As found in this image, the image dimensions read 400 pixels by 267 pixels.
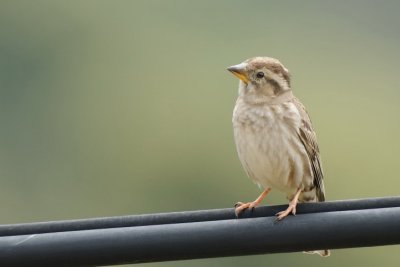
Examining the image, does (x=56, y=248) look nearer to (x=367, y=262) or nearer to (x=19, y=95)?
(x=367, y=262)

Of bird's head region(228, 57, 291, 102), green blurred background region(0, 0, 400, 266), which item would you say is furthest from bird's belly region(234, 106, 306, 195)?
green blurred background region(0, 0, 400, 266)

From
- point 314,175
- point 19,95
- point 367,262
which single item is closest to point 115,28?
point 19,95

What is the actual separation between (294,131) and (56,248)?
333 cm

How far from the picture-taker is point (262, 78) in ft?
34.9

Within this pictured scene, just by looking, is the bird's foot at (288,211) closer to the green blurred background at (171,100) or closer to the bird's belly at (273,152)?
the bird's belly at (273,152)

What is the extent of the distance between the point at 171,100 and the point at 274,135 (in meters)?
43.5

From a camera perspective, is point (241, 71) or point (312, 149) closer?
point (312, 149)

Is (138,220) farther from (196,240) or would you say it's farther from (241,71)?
(241,71)

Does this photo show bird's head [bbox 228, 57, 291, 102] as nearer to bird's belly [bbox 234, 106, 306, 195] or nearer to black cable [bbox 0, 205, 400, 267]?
bird's belly [bbox 234, 106, 306, 195]

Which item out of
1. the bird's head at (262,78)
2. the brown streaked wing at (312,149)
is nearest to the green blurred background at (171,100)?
the bird's head at (262,78)

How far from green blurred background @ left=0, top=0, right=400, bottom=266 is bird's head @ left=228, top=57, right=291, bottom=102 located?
78.2 feet

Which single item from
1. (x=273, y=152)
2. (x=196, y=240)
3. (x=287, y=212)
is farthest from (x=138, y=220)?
(x=273, y=152)

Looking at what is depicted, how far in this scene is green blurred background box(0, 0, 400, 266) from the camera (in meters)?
43.7

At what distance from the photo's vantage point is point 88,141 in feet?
170
